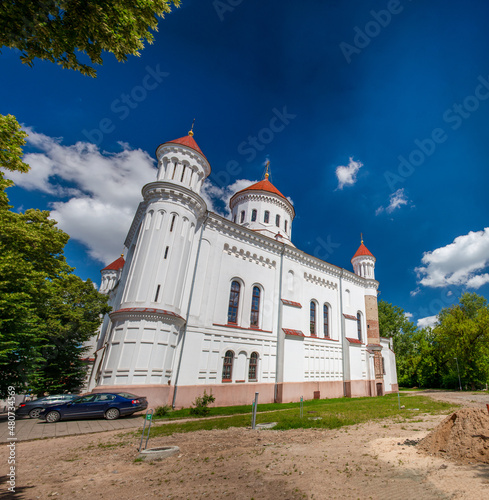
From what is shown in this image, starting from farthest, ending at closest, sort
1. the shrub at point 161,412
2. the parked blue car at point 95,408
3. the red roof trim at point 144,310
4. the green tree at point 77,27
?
1. the red roof trim at point 144,310
2. the shrub at point 161,412
3. the parked blue car at point 95,408
4. the green tree at point 77,27

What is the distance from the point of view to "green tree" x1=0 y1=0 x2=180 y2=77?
4.53 metres

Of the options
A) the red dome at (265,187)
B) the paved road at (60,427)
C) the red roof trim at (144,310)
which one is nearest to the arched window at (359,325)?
the red dome at (265,187)

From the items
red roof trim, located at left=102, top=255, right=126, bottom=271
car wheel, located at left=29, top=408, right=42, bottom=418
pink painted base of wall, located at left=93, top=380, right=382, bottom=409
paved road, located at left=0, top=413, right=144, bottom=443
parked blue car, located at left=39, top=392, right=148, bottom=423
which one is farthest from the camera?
red roof trim, located at left=102, top=255, right=126, bottom=271

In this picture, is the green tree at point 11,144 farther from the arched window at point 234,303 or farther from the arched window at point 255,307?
the arched window at point 255,307

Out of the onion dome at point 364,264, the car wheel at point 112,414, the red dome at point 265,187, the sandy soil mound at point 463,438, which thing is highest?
the red dome at point 265,187

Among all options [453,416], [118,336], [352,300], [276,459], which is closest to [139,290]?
[118,336]

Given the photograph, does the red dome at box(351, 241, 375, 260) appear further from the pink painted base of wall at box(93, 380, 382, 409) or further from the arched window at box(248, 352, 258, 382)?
the arched window at box(248, 352, 258, 382)

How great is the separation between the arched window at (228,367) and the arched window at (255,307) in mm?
3014

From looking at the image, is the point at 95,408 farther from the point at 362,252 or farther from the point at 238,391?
the point at 362,252

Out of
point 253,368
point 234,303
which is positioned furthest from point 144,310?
point 253,368

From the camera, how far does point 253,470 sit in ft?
20.5

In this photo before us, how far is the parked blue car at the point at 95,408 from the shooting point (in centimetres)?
1257

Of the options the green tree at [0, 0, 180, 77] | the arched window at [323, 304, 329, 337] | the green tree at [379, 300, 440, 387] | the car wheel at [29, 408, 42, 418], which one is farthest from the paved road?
the green tree at [379, 300, 440, 387]

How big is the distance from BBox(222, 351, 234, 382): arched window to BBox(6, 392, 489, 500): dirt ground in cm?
1021
